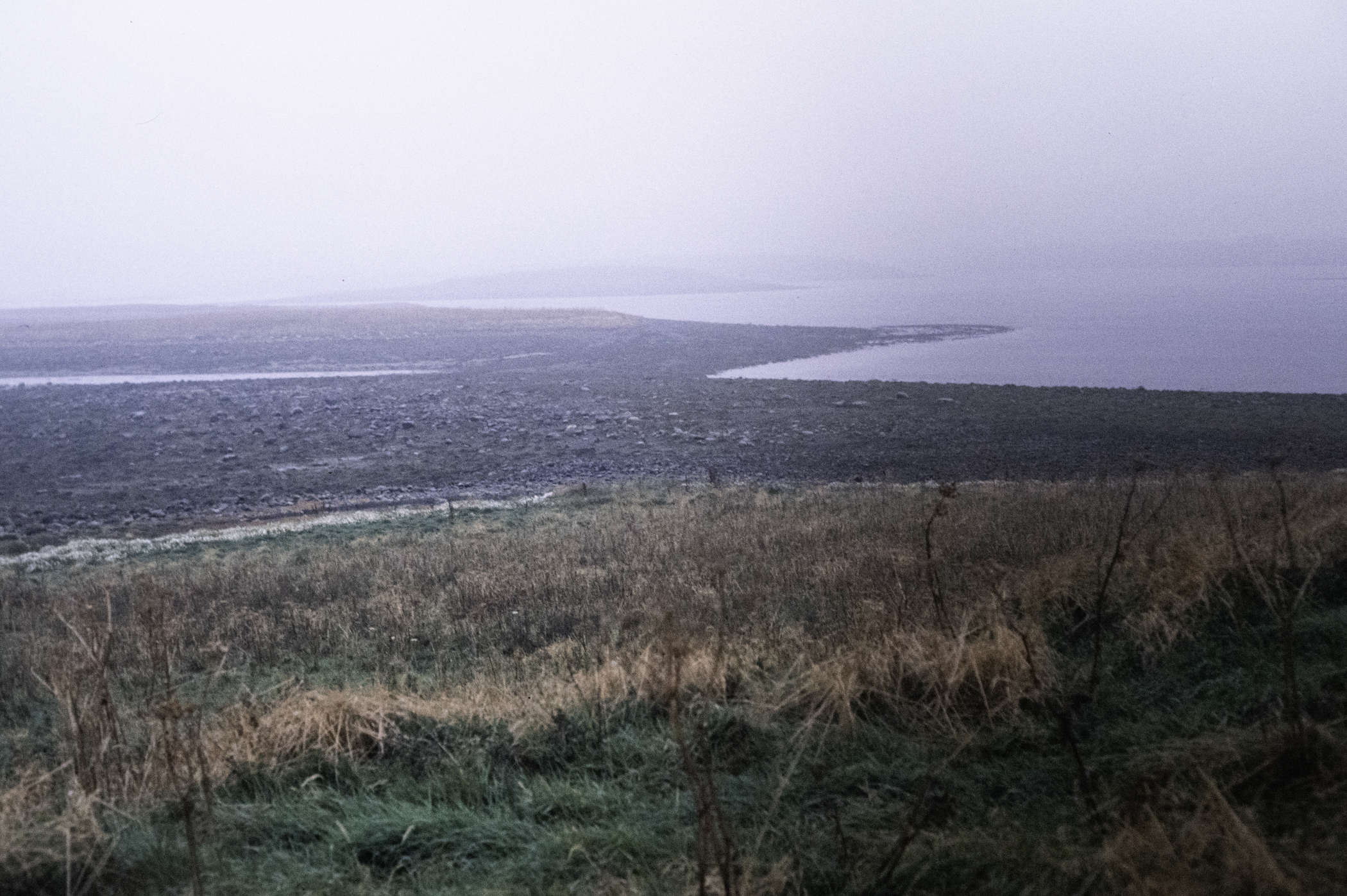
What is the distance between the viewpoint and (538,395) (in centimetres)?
3484

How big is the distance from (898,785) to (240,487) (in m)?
20.5

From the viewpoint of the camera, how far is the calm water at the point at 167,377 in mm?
40156

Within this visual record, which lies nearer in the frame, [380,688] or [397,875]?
[397,875]

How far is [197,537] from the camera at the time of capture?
16281mm

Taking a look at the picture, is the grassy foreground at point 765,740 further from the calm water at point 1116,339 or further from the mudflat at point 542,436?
the calm water at point 1116,339

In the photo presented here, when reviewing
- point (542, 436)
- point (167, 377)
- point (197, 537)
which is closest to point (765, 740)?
point (197, 537)

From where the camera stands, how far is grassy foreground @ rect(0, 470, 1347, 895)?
3201 mm

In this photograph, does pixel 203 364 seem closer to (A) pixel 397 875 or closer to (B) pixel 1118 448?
(B) pixel 1118 448

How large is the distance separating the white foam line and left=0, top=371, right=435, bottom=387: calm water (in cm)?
2443

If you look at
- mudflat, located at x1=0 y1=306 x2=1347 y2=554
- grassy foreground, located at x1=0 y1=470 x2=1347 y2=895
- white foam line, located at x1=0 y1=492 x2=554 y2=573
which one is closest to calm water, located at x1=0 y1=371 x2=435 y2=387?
mudflat, located at x1=0 y1=306 x2=1347 y2=554

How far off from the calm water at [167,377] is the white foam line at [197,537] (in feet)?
80.2

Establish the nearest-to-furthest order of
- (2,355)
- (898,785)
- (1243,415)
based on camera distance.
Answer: (898,785) → (1243,415) → (2,355)

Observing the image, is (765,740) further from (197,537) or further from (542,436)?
(542,436)

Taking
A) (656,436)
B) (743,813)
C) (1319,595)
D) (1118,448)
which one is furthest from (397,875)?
(656,436)
